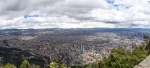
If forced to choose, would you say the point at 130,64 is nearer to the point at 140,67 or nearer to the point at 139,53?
the point at 139,53

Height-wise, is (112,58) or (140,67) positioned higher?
(140,67)

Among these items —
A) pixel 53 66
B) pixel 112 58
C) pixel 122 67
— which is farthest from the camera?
pixel 112 58

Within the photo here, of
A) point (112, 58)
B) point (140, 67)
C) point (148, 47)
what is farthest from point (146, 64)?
point (148, 47)

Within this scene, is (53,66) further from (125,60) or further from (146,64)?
(125,60)

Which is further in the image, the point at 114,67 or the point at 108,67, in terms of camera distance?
the point at 108,67

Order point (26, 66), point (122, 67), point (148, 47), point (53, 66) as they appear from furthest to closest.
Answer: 1. point (26, 66)
2. point (148, 47)
3. point (122, 67)
4. point (53, 66)

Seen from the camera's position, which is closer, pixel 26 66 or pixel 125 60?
pixel 125 60

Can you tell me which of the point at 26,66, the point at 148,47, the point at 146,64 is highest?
the point at 146,64

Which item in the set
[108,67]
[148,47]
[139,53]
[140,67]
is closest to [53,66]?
[140,67]

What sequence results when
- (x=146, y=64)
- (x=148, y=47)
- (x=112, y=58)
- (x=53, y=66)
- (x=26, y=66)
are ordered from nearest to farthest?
(x=146, y=64) < (x=53, y=66) < (x=112, y=58) < (x=148, y=47) < (x=26, y=66)
